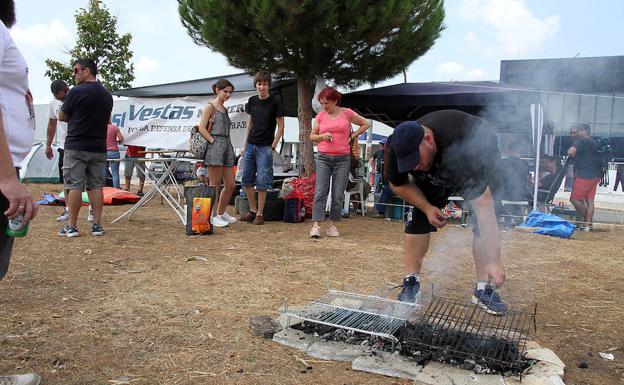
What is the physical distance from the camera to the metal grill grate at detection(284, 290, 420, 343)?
8.40 feet

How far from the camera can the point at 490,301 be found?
310 centimetres

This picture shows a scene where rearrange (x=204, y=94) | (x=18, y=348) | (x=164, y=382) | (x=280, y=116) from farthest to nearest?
(x=204, y=94)
(x=280, y=116)
(x=18, y=348)
(x=164, y=382)

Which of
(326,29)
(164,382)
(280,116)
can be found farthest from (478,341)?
(326,29)

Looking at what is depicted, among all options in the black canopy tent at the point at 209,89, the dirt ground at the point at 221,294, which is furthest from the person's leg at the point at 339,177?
the black canopy tent at the point at 209,89

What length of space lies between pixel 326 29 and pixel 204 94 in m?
3.05

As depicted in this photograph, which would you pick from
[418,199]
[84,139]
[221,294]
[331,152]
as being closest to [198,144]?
[84,139]

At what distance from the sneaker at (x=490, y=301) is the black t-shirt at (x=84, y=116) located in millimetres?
4071

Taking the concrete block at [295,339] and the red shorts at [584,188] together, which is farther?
the red shorts at [584,188]

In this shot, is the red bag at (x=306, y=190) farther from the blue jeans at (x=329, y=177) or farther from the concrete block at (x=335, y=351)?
the concrete block at (x=335, y=351)

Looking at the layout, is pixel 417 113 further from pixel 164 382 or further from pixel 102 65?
pixel 102 65

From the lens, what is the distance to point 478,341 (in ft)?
8.07

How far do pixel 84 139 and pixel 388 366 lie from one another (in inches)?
163

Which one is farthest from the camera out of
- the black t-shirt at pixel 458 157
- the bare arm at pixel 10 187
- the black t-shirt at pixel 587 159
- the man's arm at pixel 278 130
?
the black t-shirt at pixel 587 159

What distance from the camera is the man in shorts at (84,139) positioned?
5.06m
